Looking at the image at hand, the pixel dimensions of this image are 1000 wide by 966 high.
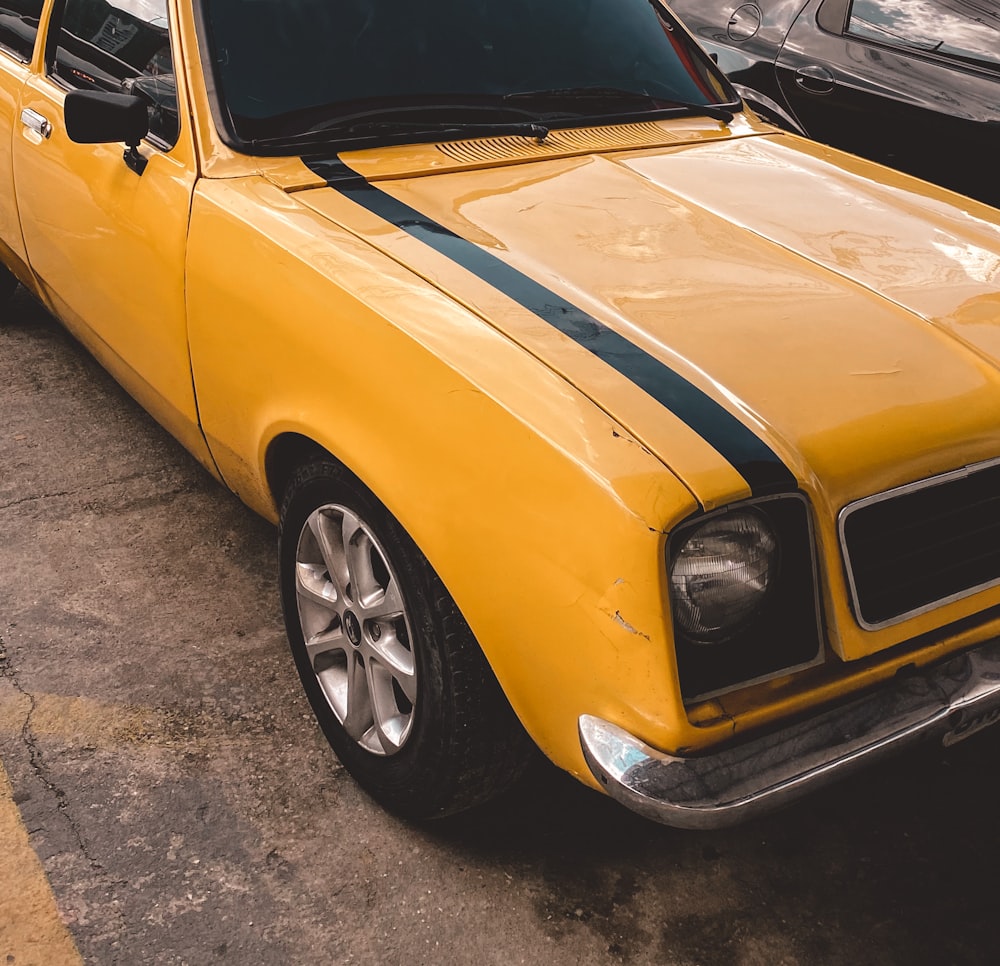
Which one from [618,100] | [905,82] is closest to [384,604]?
[618,100]

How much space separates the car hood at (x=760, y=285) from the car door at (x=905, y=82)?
1.82 m

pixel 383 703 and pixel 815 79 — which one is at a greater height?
pixel 815 79

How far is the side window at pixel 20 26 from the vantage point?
3.45m

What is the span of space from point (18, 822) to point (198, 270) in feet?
3.93

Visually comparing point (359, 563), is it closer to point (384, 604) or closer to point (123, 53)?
point (384, 604)

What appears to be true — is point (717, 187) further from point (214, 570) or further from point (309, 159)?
point (214, 570)

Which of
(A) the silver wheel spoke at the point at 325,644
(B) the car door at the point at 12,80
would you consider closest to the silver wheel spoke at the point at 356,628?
(A) the silver wheel spoke at the point at 325,644

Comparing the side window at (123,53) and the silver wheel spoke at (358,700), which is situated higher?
the side window at (123,53)

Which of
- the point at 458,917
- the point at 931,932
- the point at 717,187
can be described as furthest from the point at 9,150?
the point at 931,932

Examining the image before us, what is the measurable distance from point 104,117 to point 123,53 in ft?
1.51

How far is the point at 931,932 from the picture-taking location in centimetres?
218

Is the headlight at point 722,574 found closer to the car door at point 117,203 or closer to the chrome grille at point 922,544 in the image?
the chrome grille at point 922,544

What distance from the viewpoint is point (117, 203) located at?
2.73 meters

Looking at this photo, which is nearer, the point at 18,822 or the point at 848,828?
the point at 18,822
